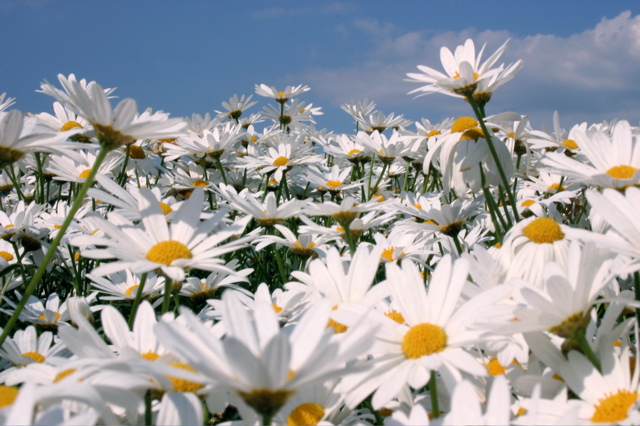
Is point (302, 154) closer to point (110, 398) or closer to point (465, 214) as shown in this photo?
point (465, 214)

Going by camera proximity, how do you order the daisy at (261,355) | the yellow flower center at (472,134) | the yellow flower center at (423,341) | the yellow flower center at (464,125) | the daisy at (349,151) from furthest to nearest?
the daisy at (349,151)
the yellow flower center at (464,125)
the yellow flower center at (472,134)
the yellow flower center at (423,341)
the daisy at (261,355)

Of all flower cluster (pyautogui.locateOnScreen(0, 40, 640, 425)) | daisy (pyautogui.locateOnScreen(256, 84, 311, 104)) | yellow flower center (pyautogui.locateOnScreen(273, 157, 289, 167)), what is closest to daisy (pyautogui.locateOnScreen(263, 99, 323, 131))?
daisy (pyautogui.locateOnScreen(256, 84, 311, 104))

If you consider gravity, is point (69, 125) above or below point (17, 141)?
above

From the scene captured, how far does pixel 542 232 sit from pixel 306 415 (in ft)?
3.42

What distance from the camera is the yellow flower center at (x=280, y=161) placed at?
448 centimetres

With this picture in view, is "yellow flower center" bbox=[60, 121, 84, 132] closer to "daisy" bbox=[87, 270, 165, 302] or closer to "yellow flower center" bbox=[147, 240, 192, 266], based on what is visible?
"daisy" bbox=[87, 270, 165, 302]

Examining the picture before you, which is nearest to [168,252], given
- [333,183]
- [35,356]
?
[35,356]

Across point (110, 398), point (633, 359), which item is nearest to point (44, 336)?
point (110, 398)

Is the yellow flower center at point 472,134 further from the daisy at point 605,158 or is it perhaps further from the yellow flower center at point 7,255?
the yellow flower center at point 7,255

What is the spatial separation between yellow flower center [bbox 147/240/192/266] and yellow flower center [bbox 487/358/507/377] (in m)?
0.90

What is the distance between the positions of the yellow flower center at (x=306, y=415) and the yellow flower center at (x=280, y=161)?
326 cm

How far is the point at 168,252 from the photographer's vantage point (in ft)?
5.05

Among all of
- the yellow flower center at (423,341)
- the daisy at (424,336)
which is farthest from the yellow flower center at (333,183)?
the yellow flower center at (423,341)

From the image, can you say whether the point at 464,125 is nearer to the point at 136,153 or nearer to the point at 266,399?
the point at 266,399
